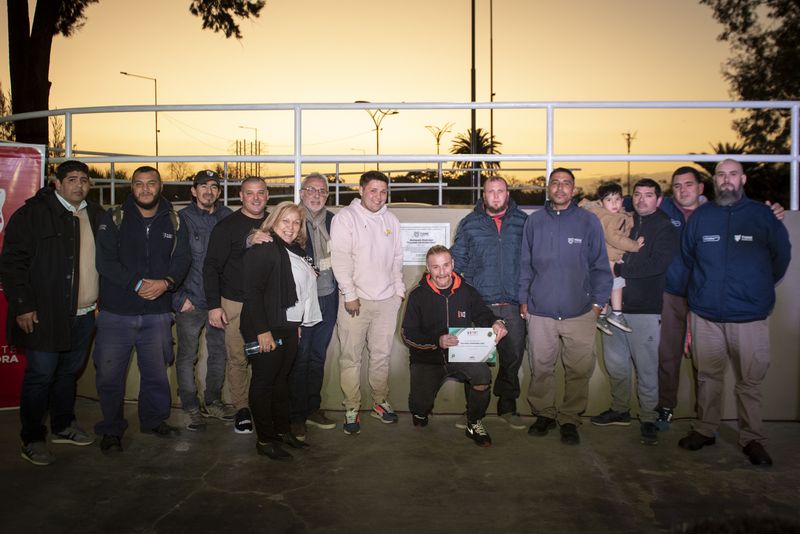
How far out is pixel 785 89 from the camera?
92.7 feet

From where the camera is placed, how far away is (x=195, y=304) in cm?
597

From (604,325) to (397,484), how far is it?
101 inches

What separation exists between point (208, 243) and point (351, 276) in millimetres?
1288

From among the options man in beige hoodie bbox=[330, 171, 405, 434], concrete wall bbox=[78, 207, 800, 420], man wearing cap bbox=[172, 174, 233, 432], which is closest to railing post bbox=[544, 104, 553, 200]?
concrete wall bbox=[78, 207, 800, 420]

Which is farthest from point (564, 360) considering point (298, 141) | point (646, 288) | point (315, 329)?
point (298, 141)

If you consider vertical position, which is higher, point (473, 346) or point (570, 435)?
point (473, 346)

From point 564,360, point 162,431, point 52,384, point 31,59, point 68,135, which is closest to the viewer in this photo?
point 52,384

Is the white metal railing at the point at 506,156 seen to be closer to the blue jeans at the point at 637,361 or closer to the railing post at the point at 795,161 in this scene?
the railing post at the point at 795,161

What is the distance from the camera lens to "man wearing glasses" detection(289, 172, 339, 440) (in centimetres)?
582

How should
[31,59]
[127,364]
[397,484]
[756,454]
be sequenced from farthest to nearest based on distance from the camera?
[31,59] → [127,364] → [756,454] → [397,484]

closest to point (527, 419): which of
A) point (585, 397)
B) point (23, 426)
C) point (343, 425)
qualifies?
point (585, 397)

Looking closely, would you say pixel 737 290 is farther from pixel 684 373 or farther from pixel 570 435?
pixel 570 435

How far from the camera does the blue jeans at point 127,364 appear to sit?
5484 millimetres

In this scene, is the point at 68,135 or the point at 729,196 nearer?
the point at 729,196
